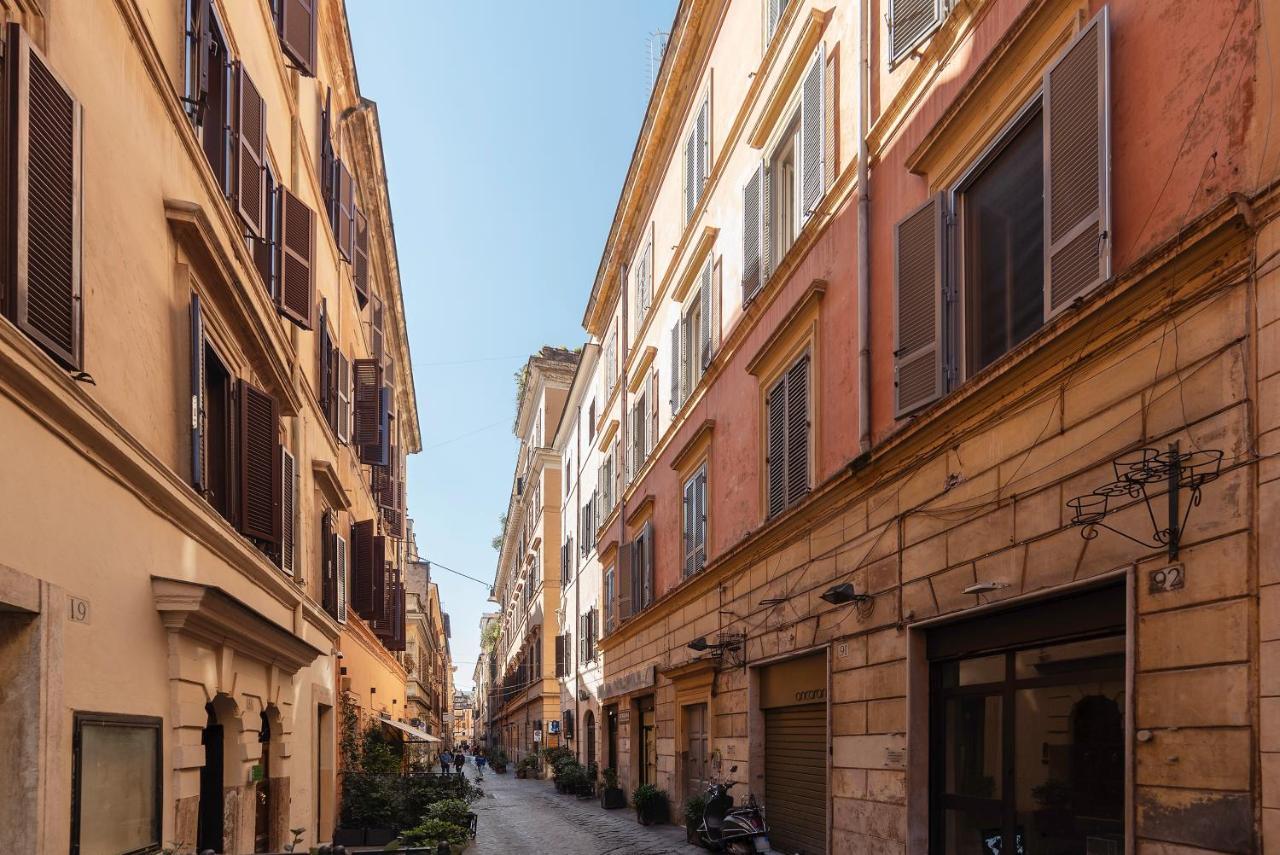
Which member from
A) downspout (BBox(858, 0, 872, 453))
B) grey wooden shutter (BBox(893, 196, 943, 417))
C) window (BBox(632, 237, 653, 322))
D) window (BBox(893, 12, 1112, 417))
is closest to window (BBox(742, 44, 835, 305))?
downspout (BBox(858, 0, 872, 453))

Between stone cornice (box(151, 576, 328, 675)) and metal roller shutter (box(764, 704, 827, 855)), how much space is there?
5717mm

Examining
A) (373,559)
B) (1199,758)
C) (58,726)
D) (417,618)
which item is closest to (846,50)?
(1199,758)

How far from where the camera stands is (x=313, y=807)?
14.1 meters

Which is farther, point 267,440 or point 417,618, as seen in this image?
point 417,618

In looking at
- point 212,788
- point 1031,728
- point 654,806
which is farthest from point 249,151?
point 654,806

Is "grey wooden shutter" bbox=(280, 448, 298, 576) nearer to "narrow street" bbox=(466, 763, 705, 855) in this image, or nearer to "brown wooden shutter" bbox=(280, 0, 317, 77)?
"brown wooden shutter" bbox=(280, 0, 317, 77)

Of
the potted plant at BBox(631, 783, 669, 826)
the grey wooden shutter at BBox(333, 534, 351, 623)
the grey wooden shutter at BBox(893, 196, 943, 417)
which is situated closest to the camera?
the grey wooden shutter at BBox(893, 196, 943, 417)

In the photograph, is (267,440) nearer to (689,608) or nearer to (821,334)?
(821,334)

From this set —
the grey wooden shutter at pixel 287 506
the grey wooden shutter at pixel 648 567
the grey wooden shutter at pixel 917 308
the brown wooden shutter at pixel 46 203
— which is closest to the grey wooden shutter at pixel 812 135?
the grey wooden shutter at pixel 917 308

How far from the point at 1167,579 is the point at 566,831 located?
16.1 meters

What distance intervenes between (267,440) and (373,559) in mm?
Answer: 9696

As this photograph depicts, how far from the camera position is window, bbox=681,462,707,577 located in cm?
1747

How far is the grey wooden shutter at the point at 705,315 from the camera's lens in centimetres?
1738

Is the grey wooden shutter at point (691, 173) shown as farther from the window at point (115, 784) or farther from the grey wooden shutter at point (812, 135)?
the window at point (115, 784)
